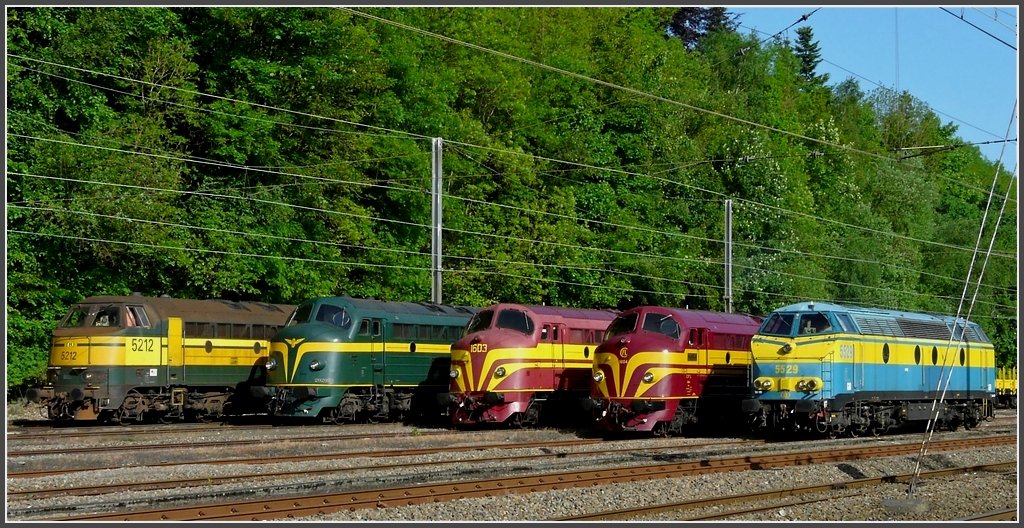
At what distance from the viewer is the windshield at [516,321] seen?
28.4m

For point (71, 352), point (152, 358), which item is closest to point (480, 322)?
point (152, 358)

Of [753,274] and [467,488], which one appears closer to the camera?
[467,488]

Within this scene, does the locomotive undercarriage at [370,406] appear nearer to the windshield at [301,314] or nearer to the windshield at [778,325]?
the windshield at [301,314]

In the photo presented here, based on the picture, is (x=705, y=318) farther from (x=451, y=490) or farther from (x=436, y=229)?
(x=451, y=490)

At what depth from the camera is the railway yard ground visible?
15.2m

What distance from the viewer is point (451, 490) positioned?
16.5m

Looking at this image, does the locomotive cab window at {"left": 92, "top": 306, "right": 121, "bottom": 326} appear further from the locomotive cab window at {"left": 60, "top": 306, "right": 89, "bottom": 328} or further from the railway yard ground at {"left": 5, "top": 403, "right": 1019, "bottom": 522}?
the railway yard ground at {"left": 5, "top": 403, "right": 1019, "bottom": 522}

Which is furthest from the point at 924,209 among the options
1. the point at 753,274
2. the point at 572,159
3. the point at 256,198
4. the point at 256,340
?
the point at 256,340

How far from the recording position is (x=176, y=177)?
3659cm

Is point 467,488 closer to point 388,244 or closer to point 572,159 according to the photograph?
point 388,244

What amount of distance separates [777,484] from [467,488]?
5.31 metres

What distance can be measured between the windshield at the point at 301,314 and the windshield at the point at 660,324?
8.64 m

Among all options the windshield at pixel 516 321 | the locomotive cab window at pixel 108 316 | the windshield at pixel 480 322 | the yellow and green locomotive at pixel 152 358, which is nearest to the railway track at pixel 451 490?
the windshield at pixel 516 321

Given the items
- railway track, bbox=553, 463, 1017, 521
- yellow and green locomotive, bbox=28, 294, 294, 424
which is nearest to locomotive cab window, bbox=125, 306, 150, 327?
yellow and green locomotive, bbox=28, 294, 294, 424
